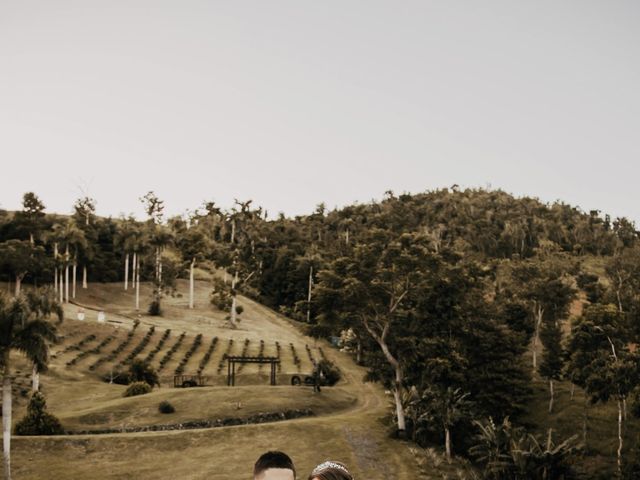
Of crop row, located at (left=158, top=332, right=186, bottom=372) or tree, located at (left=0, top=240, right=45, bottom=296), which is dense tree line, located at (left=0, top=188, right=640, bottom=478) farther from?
crop row, located at (left=158, top=332, right=186, bottom=372)

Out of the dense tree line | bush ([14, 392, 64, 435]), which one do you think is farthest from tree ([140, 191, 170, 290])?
bush ([14, 392, 64, 435])

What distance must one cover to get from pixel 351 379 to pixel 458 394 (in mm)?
19817

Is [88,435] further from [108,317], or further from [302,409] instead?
[108,317]

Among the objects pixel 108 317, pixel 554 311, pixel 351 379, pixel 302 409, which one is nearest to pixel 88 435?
pixel 302 409

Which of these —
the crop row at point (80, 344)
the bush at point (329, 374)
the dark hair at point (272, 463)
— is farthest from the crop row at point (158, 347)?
the dark hair at point (272, 463)

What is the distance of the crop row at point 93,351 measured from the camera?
55750mm

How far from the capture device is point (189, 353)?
63.9 m

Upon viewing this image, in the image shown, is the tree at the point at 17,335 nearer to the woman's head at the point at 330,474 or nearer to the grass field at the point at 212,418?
the grass field at the point at 212,418

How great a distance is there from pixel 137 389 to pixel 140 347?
17.2 metres

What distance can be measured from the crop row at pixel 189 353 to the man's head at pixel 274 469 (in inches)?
2113

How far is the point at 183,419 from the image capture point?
136 feet

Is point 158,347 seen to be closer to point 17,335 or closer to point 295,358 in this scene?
point 295,358

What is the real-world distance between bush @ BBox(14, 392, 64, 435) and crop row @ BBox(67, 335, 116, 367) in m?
18.0

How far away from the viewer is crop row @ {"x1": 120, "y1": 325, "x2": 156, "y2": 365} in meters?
58.4
